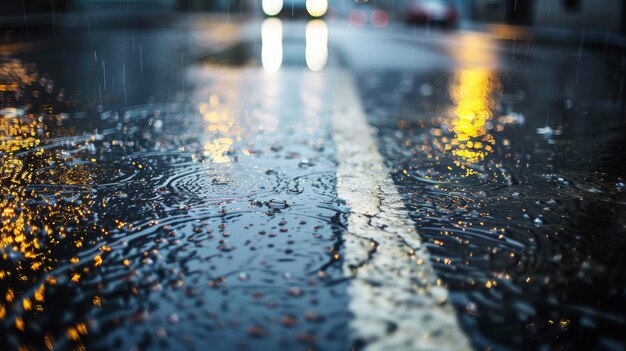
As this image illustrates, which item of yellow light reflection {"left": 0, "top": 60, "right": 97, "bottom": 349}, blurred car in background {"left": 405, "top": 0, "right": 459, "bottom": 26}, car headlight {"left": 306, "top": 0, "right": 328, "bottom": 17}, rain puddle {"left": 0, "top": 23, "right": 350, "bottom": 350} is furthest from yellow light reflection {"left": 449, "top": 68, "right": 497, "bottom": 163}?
car headlight {"left": 306, "top": 0, "right": 328, "bottom": 17}

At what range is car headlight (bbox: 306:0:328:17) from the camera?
1729 inches

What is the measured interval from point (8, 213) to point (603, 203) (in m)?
2.76

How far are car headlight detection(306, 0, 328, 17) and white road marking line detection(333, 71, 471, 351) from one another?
1628 inches

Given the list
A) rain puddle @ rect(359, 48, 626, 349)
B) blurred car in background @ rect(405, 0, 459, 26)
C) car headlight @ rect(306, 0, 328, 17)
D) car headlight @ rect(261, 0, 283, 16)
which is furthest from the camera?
car headlight @ rect(306, 0, 328, 17)

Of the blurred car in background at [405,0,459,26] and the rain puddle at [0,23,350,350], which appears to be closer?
the rain puddle at [0,23,350,350]

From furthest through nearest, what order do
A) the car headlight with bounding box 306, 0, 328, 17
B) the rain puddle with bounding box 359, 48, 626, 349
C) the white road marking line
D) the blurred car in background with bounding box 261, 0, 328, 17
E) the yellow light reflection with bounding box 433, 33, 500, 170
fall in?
the car headlight with bounding box 306, 0, 328, 17 < the blurred car in background with bounding box 261, 0, 328, 17 < the yellow light reflection with bounding box 433, 33, 500, 170 < the rain puddle with bounding box 359, 48, 626, 349 < the white road marking line

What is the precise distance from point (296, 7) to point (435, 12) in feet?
45.4

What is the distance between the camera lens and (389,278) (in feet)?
7.71

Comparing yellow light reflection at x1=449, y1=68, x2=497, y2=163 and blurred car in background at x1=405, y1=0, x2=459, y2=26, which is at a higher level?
blurred car in background at x1=405, y1=0, x2=459, y2=26

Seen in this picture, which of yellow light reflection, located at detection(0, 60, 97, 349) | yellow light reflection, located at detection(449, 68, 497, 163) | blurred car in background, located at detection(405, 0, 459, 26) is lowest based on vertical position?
yellow light reflection, located at detection(449, 68, 497, 163)

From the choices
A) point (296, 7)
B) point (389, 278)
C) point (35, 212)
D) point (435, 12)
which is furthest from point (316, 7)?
point (389, 278)

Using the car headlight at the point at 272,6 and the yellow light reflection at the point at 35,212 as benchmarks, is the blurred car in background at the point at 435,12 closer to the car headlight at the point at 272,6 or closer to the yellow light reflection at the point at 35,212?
the car headlight at the point at 272,6

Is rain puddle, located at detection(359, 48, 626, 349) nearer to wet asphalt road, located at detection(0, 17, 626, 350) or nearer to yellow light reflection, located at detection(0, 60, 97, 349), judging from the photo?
wet asphalt road, located at detection(0, 17, 626, 350)

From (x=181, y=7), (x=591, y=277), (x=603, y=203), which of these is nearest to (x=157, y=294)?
(x=591, y=277)
